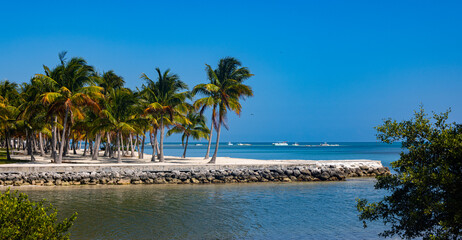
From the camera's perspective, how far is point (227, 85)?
38.9m

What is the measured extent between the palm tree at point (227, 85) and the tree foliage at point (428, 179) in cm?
2834

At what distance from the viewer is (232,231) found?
16.0 metres

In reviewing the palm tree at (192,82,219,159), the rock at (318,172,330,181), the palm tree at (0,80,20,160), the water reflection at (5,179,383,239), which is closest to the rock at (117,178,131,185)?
the water reflection at (5,179,383,239)

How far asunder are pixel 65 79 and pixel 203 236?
2610 cm

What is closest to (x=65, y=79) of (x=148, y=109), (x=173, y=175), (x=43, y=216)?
(x=148, y=109)

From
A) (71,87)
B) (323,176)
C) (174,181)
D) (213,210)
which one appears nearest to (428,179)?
(213,210)

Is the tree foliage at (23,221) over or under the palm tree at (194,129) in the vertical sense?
under

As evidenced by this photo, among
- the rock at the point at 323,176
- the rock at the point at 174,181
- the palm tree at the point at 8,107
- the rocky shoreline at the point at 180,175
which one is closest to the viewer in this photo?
the rocky shoreline at the point at 180,175

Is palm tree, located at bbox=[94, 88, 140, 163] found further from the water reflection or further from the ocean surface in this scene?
the ocean surface

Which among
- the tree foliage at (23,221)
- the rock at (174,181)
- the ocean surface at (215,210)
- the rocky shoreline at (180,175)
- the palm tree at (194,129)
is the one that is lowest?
the ocean surface at (215,210)

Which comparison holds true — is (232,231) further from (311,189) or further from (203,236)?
(311,189)

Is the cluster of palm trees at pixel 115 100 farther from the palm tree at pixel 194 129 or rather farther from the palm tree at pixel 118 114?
the palm tree at pixel 194 129

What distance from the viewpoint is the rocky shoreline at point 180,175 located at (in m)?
29.9

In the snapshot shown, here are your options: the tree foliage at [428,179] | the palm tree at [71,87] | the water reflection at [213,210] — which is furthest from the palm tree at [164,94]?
the tree foliage at [428,179]
